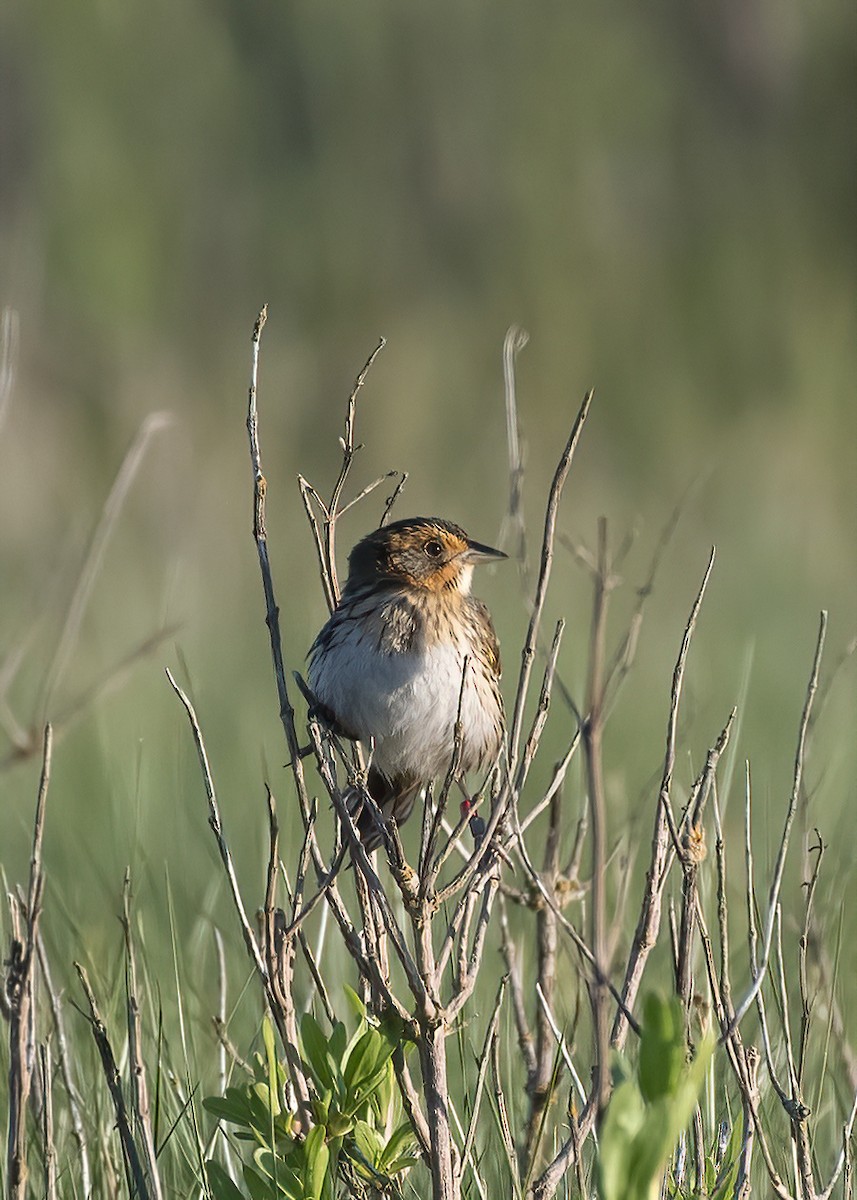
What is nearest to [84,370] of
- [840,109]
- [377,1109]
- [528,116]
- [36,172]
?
[36,172]

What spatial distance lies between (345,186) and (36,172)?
235cm

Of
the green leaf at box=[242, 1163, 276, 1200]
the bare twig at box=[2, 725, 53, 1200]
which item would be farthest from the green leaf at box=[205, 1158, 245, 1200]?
the bare twig at box=[2, 725, 53, 1200]

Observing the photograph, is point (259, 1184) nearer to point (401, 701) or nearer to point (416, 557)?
point (401, 701)

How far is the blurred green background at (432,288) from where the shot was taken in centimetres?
919

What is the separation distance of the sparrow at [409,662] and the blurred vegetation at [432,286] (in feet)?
10.6

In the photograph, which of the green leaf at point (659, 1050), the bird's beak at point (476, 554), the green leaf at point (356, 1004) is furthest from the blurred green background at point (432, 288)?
the green leaf at point (659, 1050)

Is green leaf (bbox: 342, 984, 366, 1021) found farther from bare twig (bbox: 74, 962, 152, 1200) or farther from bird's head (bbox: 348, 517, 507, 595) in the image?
bird's head (bbox: 348, 517, 507, 595)

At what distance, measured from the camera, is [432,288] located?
12609mm

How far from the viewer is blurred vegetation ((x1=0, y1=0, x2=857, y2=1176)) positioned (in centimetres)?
928

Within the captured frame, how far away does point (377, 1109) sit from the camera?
2.55m

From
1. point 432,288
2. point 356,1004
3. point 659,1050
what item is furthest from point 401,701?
point 432,288

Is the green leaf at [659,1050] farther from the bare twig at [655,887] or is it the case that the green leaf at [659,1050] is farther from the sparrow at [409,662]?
the sparrow at [409,662]

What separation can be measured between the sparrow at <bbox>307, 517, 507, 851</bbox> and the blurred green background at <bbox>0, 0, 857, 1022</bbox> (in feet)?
10.4

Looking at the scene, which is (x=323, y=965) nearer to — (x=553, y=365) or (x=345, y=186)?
(x=553, y=365)
